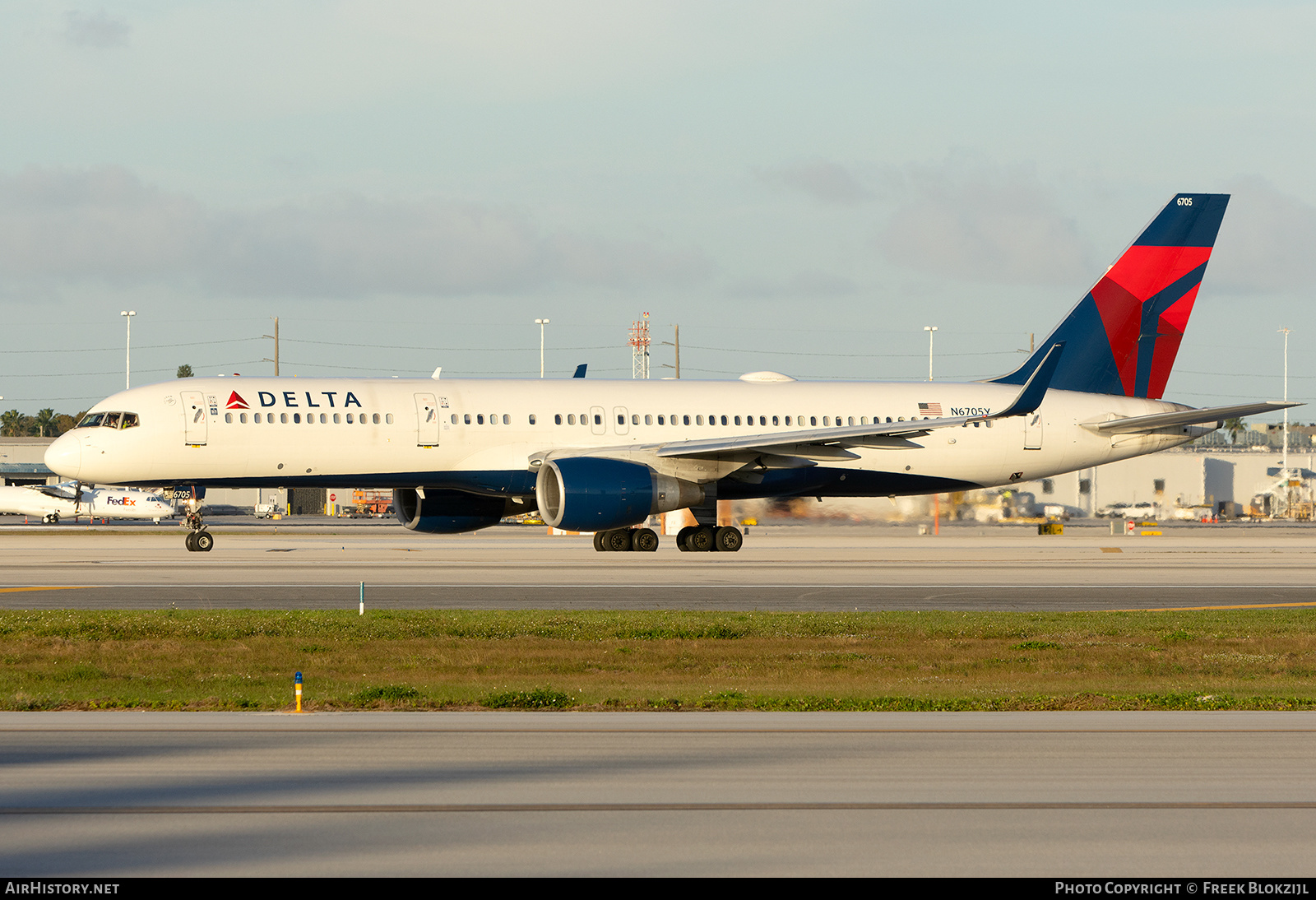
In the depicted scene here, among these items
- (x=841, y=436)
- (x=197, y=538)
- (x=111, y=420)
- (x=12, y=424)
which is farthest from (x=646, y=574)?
(x=12, y=424)

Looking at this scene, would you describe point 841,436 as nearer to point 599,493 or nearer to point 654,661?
point 599,493

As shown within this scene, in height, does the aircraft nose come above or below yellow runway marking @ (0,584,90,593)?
above

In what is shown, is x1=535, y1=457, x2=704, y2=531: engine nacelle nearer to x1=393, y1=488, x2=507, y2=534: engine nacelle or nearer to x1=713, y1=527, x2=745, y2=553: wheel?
x1=713, y1=527, x2=745, y2=553: wheel

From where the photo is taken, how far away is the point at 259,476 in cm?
3625

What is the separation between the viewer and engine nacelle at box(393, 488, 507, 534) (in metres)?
39.4

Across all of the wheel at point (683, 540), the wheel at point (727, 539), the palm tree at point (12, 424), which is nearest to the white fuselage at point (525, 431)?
the wheel at point (727, 539)

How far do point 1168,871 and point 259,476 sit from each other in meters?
32.0

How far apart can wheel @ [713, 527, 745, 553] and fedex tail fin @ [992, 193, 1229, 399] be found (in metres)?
12.2

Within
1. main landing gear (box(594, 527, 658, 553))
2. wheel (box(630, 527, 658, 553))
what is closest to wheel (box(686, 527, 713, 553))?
wheel (box(630, 527, 658, 553))

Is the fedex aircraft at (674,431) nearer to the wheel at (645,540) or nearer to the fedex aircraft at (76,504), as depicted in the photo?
the wheel at (645,540)

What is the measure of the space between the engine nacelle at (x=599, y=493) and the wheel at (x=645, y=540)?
12.0ft

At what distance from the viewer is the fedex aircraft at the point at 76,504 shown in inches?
3243

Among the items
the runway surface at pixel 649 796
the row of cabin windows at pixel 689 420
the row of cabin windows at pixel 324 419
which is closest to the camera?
the runway surface at pixel 649 796

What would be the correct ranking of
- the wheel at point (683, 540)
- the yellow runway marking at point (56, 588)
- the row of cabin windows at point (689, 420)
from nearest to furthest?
the yellow runway marking at point (56, 588) → the row of cabin windows at point (689, 420) → the wheel at point (683, 540)
